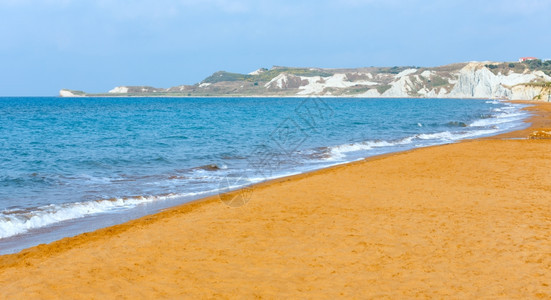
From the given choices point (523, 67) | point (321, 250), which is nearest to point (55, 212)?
point (321, 250)

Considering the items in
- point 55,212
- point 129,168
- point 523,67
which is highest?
point 523,67

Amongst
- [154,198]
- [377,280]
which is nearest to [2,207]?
[154,198]

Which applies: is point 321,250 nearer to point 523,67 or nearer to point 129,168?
point 129,168

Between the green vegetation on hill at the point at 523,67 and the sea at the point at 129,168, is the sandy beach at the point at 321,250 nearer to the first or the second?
the sea at the point at 129,168

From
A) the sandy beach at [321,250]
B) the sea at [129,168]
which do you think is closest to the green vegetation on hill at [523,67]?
the sea at [129,168]

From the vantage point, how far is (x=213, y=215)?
1066 centimetres

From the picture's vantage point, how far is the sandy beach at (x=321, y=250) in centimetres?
651

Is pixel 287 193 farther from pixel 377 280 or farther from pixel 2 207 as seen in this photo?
pixel 2 207

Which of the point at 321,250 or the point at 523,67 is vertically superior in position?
the point at 523,67

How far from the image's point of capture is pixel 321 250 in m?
8.03

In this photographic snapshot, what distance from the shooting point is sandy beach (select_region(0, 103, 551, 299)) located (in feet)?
21.4

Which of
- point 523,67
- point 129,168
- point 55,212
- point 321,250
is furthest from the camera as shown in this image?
point 523,67

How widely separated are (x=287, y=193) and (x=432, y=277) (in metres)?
6.31

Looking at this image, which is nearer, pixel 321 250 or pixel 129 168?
pixel 321 250
